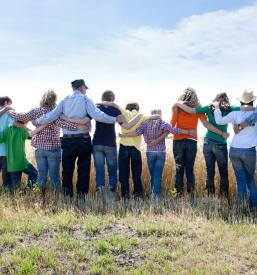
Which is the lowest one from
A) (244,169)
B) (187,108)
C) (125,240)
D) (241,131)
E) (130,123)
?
(125,240)

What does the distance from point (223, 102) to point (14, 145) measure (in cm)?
404

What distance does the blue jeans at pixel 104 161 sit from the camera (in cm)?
949

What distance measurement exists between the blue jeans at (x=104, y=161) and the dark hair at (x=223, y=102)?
2.01 m

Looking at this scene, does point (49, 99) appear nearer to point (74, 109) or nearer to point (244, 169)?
point (74, 109)

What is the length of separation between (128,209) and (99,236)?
54.5 inches

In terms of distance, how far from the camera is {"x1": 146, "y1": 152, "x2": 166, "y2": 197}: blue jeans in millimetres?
9750

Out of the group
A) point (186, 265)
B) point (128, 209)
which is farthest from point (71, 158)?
point (186, 265)

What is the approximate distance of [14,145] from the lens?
1003cm

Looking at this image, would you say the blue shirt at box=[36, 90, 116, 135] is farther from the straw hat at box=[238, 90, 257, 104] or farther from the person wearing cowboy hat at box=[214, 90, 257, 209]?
the straw hat at box=[238, 90, 257, 104]

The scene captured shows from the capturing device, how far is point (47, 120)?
9.37 m

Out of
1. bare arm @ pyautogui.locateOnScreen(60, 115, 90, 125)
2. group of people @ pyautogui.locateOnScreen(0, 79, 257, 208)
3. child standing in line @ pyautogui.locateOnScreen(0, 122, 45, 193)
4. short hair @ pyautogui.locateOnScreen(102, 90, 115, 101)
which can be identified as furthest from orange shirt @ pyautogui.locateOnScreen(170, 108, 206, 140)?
child standing in line @ pyautogui.locateOnScreen(0, 122, 45, 193)

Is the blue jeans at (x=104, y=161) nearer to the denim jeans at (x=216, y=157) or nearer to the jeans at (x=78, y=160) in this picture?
the jeans at (x=78, y=160)

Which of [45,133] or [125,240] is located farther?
[45,133]

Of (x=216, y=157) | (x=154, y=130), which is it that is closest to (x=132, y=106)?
(x=154, y=130)
